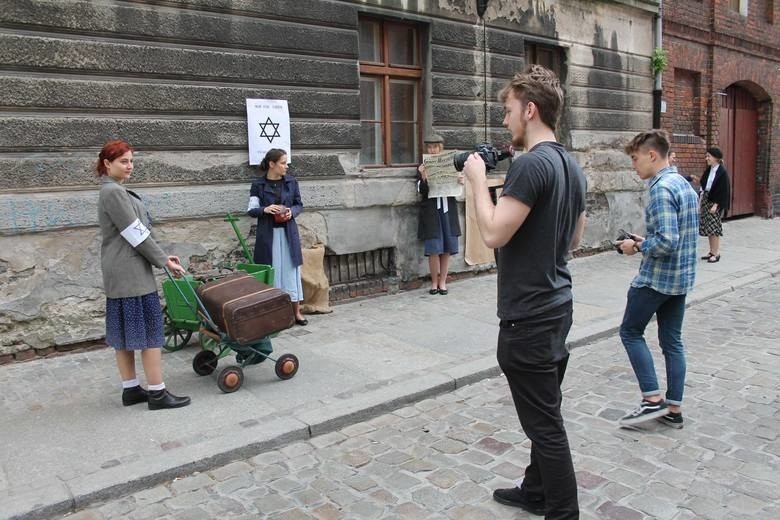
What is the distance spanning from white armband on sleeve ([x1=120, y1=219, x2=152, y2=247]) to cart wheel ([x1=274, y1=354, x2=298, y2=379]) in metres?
1.48

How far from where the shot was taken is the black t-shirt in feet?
8.79

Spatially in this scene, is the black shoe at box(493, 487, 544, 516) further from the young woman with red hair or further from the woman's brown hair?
the woman's brown hair

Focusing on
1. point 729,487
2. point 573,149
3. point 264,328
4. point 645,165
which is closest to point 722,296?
point 573,149

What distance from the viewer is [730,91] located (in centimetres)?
1597

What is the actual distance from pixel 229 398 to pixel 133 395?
0.68m

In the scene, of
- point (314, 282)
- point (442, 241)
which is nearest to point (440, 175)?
point (442, 241)

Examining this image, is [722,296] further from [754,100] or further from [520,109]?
[754,100]

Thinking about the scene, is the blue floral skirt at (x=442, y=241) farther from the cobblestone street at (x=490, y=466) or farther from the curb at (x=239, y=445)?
the cobblestone street at (x=490, y=466)

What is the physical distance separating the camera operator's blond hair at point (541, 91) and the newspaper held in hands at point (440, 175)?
5.45 meters

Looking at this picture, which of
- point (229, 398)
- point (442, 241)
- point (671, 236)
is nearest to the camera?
point (671, 236)

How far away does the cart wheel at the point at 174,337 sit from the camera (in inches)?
245

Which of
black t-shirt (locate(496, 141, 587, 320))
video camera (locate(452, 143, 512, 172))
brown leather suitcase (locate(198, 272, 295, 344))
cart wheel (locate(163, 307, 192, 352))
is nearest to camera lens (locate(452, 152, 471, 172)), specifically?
video camera (locate(452, 143, 512, 172))

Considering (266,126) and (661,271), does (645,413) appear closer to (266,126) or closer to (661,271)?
(661,271)

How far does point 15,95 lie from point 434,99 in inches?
195
